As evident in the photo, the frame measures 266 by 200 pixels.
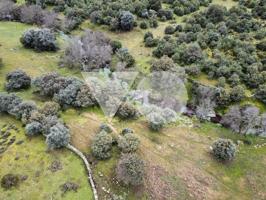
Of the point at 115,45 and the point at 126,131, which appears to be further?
the point at 115,45

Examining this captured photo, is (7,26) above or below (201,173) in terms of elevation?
below

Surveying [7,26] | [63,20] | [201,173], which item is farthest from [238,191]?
[7,26]

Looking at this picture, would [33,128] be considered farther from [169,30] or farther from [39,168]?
[169,30]

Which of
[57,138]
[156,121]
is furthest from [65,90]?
[156,121]

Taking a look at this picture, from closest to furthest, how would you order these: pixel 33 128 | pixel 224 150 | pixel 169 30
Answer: pixel 224 150
pixel 33 128
pixel 169 30

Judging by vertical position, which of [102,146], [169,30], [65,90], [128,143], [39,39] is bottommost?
[39,39]

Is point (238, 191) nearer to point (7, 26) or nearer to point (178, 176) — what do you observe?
point (178, 176)

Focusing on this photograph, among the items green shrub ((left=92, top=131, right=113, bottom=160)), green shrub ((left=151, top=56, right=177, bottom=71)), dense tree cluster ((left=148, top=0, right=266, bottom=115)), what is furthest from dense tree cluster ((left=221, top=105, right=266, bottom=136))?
green shrub ((left=92, top=131, right=113, bottom=160))
